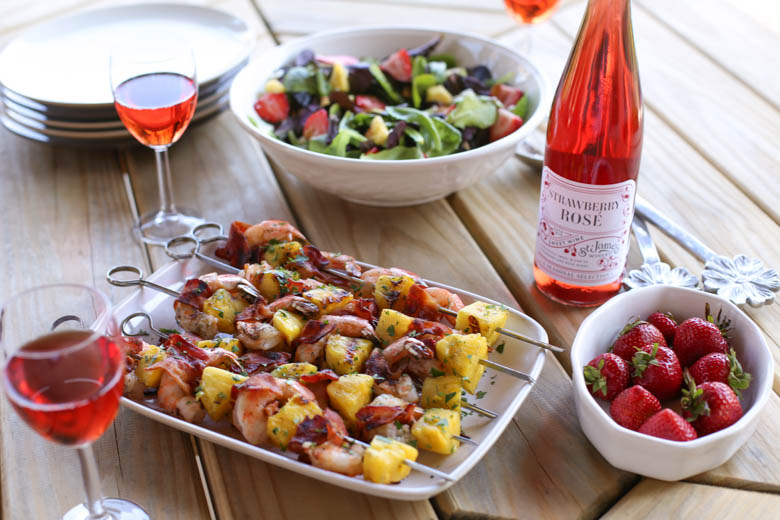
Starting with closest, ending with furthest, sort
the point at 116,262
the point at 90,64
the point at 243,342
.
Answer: the point at 243,342 → the point at 116,262 → the point at 90,64

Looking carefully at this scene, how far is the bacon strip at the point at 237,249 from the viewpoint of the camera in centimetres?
143

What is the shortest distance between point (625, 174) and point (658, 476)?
528 mm

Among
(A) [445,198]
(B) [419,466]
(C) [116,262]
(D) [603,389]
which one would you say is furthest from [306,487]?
(A) [445,198]

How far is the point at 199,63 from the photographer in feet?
6.54

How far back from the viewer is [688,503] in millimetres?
1056

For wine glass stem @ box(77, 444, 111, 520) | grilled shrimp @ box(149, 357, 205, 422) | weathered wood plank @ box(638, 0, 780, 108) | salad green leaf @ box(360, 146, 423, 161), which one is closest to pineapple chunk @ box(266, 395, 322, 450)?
grilled shrimp @ box(149, 357, 205, 422)

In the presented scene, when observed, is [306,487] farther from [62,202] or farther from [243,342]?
[62,202]

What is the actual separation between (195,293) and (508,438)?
561mm

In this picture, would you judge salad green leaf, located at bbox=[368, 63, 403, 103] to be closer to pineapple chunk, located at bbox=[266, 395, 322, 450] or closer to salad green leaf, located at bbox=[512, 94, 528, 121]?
salad green leaf, located at bbox=[512, 94, 528, 121]

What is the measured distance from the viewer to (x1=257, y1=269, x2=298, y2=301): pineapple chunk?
1.32 metres

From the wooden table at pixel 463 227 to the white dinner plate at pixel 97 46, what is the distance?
0.16 metres

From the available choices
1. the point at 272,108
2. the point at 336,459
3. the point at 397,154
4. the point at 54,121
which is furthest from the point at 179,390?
the point at 54,121

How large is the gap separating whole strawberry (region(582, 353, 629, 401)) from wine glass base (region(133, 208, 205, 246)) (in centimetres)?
91

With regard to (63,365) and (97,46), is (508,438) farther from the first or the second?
(97,46)
